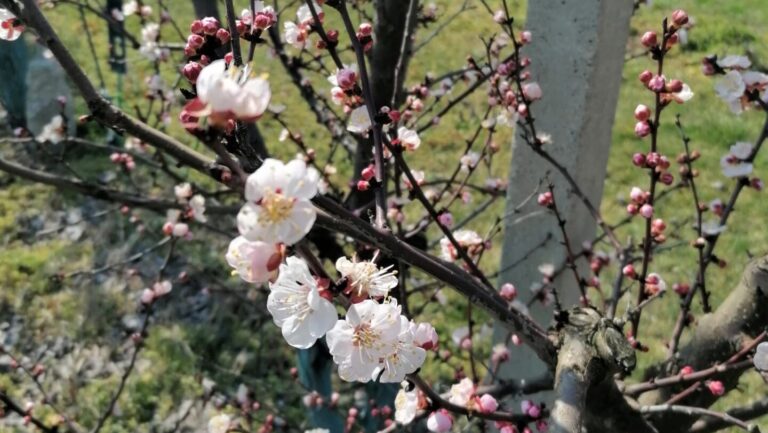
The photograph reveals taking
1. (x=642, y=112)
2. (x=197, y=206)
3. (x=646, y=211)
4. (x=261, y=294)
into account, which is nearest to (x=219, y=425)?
(x=197, y=206)

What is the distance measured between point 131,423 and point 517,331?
108 inches

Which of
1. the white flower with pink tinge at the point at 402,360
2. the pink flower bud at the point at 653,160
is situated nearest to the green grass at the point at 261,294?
the pink flower bud at the point at 653,160

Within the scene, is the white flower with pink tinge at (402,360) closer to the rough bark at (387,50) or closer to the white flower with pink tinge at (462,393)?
the white flower with pink tinge at (462,393)

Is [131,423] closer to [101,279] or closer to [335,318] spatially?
[101,279]

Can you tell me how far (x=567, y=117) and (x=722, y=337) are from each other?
2.63ft

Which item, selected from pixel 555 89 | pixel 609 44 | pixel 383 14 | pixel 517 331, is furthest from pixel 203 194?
pixel 517 331

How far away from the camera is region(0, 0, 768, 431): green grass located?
3.68 meters

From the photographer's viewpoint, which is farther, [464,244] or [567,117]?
[567,117]

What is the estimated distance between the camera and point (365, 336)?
37.6 inches

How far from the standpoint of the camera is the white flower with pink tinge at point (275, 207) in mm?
683

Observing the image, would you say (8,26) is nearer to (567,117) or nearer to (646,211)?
(646,211)

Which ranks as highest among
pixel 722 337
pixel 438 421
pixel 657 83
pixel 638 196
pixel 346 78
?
pixel 657 83

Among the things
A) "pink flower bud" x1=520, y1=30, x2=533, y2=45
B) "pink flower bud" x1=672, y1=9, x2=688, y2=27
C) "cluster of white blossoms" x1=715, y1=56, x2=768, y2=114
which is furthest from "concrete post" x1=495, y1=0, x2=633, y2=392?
"pink flower bud" x1=672, y1=9, x2=688, y2=27

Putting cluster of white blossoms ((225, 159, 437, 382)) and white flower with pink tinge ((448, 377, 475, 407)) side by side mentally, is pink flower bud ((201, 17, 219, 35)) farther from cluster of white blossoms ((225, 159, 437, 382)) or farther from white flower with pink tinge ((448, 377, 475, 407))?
white flower with pink tinge ((448, 377, 475, 407))
